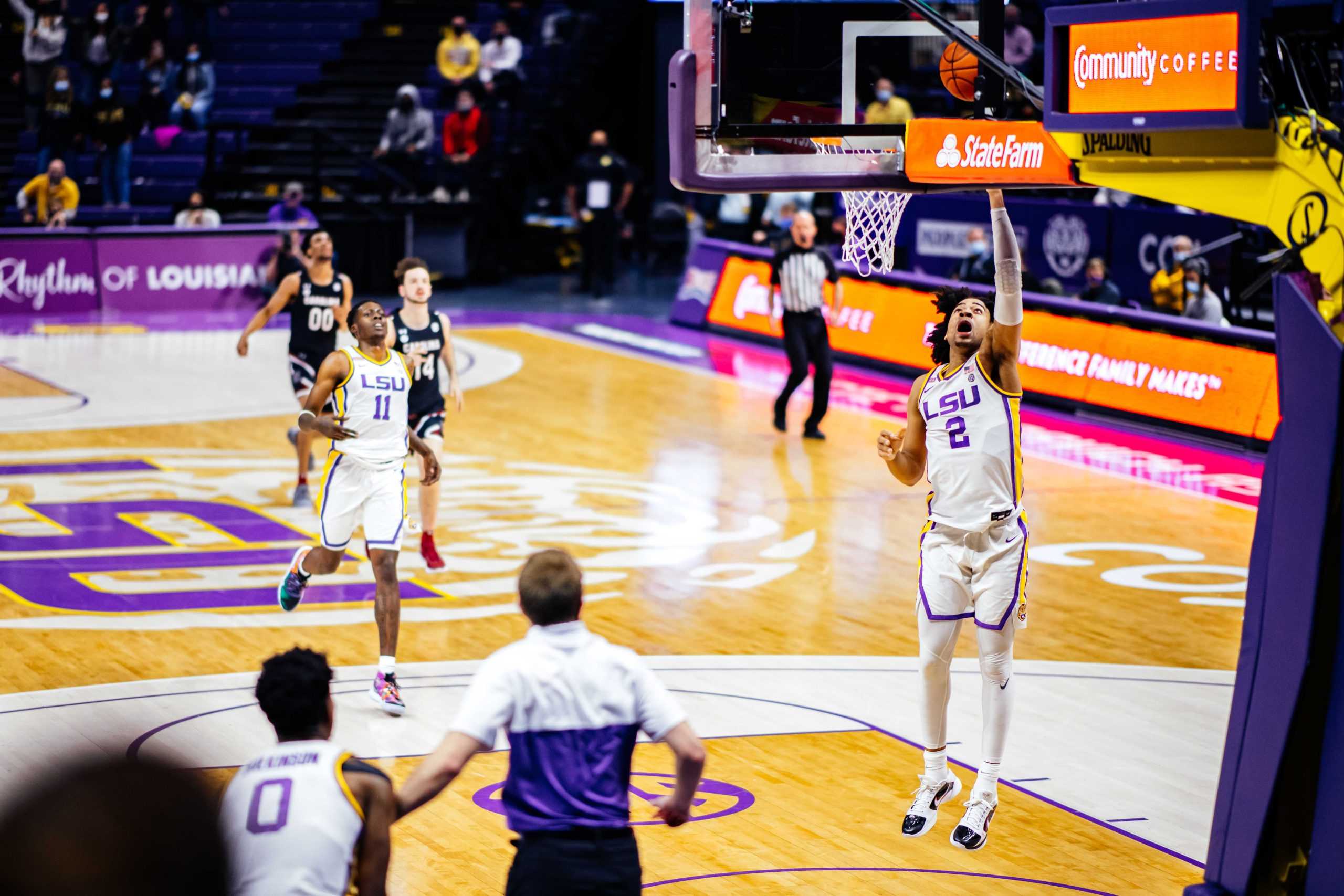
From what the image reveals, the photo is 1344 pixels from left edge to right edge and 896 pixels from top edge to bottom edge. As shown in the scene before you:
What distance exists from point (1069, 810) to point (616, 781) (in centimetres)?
365

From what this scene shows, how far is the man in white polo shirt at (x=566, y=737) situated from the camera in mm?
4879

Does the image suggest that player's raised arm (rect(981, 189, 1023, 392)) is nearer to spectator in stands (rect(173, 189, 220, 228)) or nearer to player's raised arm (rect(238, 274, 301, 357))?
player's raised arm (rect(238, 274, 301, 357))

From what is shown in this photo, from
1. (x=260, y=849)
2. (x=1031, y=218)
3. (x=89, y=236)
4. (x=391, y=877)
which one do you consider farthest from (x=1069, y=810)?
(x=89, y=236)

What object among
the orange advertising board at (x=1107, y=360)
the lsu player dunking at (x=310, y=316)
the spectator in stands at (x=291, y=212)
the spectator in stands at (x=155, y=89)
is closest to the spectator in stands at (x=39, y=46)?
the spectator in stands at (x=155, y=89)

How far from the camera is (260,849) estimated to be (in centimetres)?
438

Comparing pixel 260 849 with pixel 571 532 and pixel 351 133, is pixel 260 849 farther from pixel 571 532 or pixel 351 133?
pixel 351 133

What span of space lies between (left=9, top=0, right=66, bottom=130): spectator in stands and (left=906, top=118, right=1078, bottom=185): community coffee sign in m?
24.8

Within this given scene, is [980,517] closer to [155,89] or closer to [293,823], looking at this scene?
[293,823]

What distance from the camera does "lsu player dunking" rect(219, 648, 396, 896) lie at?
4379 mm

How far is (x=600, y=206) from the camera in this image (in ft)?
88.7

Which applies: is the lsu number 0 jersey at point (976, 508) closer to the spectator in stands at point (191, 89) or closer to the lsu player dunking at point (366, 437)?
the lsu player dunking at point (366, 437)

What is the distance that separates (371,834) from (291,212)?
22.1 metres

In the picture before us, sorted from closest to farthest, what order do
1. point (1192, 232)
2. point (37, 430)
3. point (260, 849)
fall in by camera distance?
point (260, 849) → point (37, 430) → point (1192, 232)

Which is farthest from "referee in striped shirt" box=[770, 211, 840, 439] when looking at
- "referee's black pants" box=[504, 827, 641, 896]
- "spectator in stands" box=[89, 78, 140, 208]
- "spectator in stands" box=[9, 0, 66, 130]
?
"spectator in stands" box=[9, 0, 66, 130]
